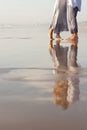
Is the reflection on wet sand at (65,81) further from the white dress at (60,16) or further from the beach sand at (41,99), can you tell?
the white dress at (60,16)

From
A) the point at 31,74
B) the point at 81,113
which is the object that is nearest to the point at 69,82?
the point at 31,74

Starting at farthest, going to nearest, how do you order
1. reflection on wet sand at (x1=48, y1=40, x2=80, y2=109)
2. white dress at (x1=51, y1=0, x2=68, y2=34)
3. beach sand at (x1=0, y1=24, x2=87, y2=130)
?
1. white dress at (x1=51, y1=0, x2=68, y2=34)
2. reflection on wet sand at (x1=48, y1=40, x2=80, y2=109)
3. beach sand at (x1=0, y1=24, x2=87, y2=130)

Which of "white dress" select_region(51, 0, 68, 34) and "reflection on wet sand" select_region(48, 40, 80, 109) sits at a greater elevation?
"reflection on wet sand" select_region(48, 40, 80, 109)

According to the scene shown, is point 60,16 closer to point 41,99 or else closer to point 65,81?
point 65,81

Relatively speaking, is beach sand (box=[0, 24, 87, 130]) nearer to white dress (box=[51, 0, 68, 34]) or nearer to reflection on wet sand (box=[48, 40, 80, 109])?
reflection on wet sand (box=[48, 40, 80, 109])

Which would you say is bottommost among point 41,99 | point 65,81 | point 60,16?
point 60,16

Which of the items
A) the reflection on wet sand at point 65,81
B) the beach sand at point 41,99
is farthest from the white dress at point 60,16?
the beach sand at point 41,99

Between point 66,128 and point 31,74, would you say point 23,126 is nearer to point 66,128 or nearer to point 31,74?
point 66,128

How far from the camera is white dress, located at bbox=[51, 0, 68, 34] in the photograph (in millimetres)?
9906

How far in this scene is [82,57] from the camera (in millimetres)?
6289

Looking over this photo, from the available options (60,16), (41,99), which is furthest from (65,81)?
(60,16)

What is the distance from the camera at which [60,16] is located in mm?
10070

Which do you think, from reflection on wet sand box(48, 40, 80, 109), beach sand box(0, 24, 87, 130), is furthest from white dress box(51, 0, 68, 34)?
beach sand box(0, 24, 87, 130)

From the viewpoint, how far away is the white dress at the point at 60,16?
9906 millimetres
